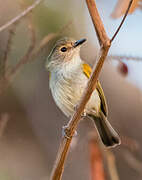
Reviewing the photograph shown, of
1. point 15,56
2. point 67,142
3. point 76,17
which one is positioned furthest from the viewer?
point 15,56

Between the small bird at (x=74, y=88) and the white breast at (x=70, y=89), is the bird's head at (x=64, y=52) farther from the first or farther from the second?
the white breast at (x=70, y=89)

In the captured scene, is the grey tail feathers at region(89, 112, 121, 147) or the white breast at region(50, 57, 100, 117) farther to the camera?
the grey tail feathers at region(89, 112, 121, 147)

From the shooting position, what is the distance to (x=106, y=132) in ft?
8.31

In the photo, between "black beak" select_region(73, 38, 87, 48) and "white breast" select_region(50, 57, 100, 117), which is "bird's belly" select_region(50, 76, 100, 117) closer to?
"white breast" select_region(50, 57, 100, 117)

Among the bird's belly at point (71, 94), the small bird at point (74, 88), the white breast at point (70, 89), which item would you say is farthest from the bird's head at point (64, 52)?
the bird's belly at point (71, 94)

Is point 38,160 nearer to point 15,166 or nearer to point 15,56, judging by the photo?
point 15,166

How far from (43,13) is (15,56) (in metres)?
0.63

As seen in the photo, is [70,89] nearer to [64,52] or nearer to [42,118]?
[64,52]

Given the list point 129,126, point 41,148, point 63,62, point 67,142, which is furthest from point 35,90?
point 67,142

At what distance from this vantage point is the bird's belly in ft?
7.63

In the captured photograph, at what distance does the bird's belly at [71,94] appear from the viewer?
2.32 m

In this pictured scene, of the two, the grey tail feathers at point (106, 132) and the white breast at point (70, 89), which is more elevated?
the white breast at point (70, 89)

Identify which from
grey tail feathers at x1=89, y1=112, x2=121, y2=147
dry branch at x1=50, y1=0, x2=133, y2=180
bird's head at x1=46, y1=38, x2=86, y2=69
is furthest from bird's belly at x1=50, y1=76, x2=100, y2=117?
dry branch at x1=50, y1=0, x2=133, y2=180

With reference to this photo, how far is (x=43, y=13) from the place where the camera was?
407 centimetres
